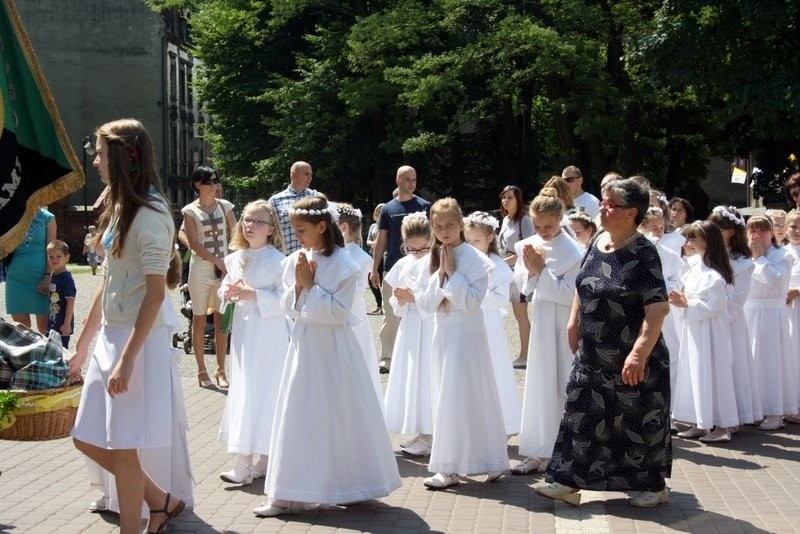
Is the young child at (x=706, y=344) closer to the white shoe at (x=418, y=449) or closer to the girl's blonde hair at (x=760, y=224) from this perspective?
the girl's blonde hair at (x=760, y=224)

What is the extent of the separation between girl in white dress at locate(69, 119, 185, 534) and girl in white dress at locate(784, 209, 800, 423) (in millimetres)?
6809

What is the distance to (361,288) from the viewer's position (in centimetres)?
946

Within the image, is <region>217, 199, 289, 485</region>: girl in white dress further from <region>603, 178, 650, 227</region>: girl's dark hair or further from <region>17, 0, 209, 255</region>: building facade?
<region>17, 0, 209, 255</region>: building facade

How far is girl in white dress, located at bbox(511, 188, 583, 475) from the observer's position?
27.6ft

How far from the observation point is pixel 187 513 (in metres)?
7.30

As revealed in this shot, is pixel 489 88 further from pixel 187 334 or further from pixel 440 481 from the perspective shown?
pixel 440 481

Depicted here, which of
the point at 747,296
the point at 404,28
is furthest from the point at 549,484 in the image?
the point at 404,28

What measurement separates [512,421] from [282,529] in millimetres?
2948

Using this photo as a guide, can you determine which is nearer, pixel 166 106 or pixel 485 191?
pixel 485 191

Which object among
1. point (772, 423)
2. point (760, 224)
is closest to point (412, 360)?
point (772, 423)

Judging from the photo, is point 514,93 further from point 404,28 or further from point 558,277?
point 558,277

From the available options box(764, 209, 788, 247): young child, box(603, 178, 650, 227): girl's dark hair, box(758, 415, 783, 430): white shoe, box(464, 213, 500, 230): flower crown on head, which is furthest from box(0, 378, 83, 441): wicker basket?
box(764, 209, 788, 247): young child

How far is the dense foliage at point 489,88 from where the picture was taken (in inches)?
1044

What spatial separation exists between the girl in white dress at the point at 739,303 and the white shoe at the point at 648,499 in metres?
3.10
